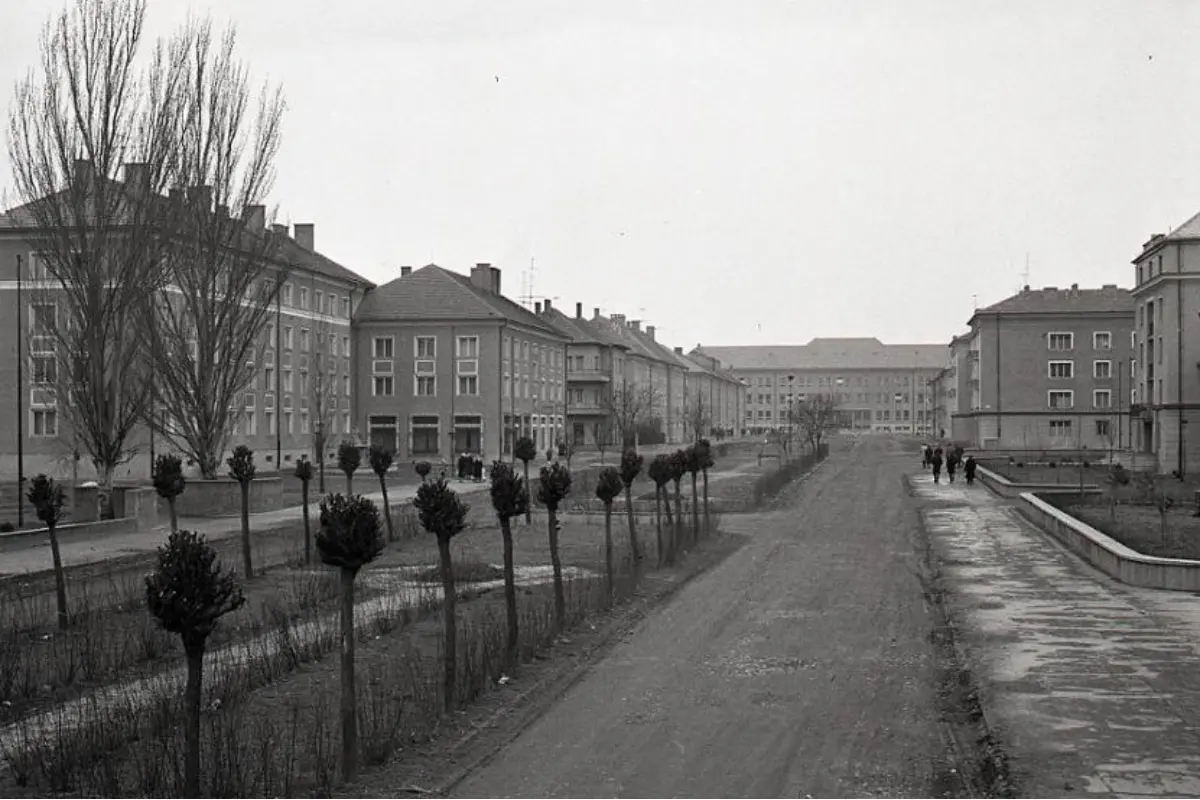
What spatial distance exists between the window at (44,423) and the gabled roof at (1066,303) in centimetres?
6615

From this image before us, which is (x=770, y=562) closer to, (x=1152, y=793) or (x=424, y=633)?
(x=424, y=633)

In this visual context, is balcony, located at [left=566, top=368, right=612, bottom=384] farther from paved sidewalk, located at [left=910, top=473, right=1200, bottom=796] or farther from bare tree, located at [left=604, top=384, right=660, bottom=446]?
paved sidewalk, located at [left=910, top=473, right=1200, bottom=796]

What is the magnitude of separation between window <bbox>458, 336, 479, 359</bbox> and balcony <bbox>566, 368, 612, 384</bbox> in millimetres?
27226

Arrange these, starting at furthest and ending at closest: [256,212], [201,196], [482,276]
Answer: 1. [482,276]
2. [256,212]
3. [201,196]

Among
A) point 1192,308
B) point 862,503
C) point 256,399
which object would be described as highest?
point 1192,308

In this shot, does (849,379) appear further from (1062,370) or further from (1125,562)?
(1125,562)

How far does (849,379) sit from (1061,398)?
96.1m

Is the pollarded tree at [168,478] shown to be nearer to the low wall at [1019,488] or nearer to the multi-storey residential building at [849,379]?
the low wall at [1019,488]

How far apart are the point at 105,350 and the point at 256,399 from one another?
27462 millimetres

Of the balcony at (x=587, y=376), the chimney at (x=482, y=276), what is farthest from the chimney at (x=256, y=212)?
the balcony at (x=587, y=376)

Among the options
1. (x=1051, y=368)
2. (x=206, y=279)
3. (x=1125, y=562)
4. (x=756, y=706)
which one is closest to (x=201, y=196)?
(x=206, y=279)

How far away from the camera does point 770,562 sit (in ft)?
76.2

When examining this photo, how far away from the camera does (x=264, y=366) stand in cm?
5812

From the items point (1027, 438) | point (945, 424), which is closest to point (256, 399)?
point (1027, 438)
